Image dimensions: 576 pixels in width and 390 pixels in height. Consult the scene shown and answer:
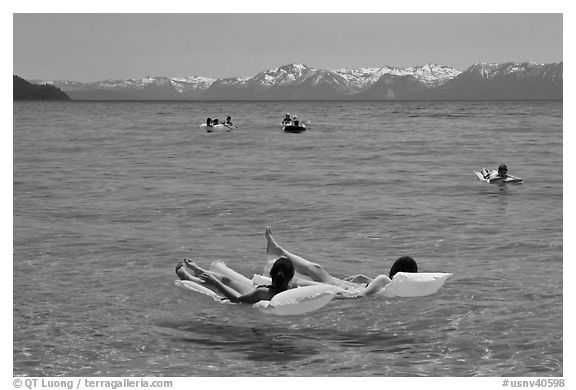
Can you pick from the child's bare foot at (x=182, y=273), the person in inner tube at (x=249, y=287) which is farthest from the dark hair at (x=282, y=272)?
the child's bare foot at (x=182, y=273)

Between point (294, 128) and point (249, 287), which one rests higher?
point (294, 128)

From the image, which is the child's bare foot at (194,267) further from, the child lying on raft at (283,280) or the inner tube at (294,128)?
the inner tube at (294,128)

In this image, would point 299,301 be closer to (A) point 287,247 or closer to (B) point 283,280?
(B) point 283,280

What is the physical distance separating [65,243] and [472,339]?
10613 mm

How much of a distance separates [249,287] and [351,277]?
208 cm

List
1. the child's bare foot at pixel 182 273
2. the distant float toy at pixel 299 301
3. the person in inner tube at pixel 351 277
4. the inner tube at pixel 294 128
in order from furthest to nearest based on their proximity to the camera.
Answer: the inner tube at pixel 294 128, the child's bare foot at pixel 182 273, the person in inner tube at pixel 351 277, the distant float toy at pixel 299 301

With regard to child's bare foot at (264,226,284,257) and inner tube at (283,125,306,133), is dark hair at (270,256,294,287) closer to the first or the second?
child's bare foot at (264,226,284,257)

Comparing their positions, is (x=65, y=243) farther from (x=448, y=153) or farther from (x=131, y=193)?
(x=448, y=153)

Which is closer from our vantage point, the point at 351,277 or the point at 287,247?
the point at 351,277

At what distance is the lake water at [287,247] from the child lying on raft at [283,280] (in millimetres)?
284

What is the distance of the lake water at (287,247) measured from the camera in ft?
39.5

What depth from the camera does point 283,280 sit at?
45.7 feet

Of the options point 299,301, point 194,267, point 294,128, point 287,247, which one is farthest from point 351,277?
point 294,128
